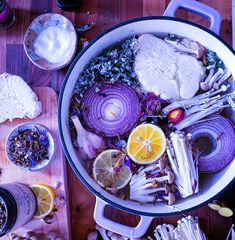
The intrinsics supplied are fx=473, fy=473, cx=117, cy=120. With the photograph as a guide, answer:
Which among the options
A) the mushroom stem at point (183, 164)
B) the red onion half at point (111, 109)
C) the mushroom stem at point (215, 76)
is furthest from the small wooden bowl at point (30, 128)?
the mushroom stem at point (215, 76)

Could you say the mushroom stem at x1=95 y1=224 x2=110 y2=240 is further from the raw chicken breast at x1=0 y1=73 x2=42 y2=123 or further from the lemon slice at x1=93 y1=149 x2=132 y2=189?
the raw chicken breast at x1=0 y1=73 x2=42 y2=123

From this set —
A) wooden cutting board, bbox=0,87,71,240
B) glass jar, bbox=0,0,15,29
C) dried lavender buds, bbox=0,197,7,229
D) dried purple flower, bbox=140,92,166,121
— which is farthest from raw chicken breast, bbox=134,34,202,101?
dried lavender buds, bbox=0,197,7,229

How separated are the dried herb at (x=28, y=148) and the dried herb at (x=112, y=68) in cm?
16

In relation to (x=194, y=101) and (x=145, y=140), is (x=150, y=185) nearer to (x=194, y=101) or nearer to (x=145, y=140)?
(x=145, y=140)

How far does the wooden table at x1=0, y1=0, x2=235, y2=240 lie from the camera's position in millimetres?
1308

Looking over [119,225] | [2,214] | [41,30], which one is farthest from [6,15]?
[119,225]

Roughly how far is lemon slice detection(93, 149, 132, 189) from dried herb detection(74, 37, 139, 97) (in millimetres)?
176

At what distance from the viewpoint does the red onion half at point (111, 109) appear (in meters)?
1.26

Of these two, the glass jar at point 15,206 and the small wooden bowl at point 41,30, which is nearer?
the glass jar at point 15,206

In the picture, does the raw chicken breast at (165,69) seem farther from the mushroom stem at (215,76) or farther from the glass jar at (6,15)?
the glass jar at (6,15)

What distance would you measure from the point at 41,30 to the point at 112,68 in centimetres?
23

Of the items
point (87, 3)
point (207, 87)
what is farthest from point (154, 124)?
point (87, 3)

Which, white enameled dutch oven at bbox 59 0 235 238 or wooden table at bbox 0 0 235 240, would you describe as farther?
wooden table at bbox 0 0 235 240

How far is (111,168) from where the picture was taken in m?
1.23
